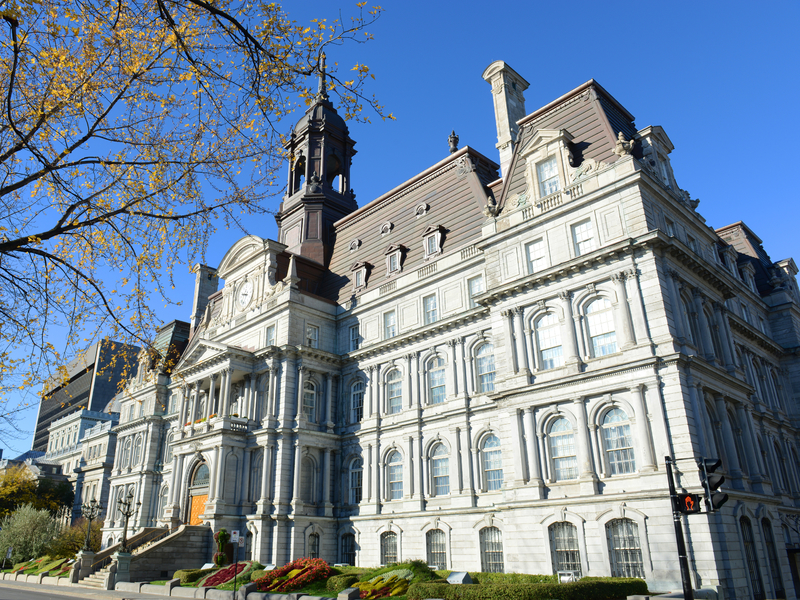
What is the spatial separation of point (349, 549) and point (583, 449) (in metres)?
18.5

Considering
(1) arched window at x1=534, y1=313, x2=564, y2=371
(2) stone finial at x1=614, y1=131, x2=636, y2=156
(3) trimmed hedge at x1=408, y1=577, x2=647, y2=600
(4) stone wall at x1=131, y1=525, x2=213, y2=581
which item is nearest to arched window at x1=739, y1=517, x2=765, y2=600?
(3) trimmed hedge at x1=408, y1=577, x2=647, y2=600

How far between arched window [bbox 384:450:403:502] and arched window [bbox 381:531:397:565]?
2.12 metres

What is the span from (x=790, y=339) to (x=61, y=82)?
144ft

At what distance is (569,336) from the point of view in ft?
88.0

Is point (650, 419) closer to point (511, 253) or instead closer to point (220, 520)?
point (511, 253)

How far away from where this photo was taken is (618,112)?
3309cm

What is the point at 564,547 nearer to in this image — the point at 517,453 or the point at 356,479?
the point at 517,453

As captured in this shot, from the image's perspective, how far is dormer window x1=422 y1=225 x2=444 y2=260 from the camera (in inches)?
1486

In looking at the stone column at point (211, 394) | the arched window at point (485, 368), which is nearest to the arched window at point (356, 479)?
the stone column at point (211, 394)

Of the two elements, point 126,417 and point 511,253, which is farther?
point 126,417

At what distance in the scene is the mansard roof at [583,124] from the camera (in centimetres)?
2959

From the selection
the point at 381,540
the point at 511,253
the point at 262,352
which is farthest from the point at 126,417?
the point at 511,253

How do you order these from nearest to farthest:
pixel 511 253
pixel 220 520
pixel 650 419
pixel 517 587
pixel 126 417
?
1. pixel 517 587
2. pixel 650 419
3. pixel 511 253
4. pixel 220 520
5. pixel 126 417

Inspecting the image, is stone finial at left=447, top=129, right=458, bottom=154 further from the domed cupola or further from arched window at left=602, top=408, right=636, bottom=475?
arched window at left=602, top=408, right=636, bottom=475
